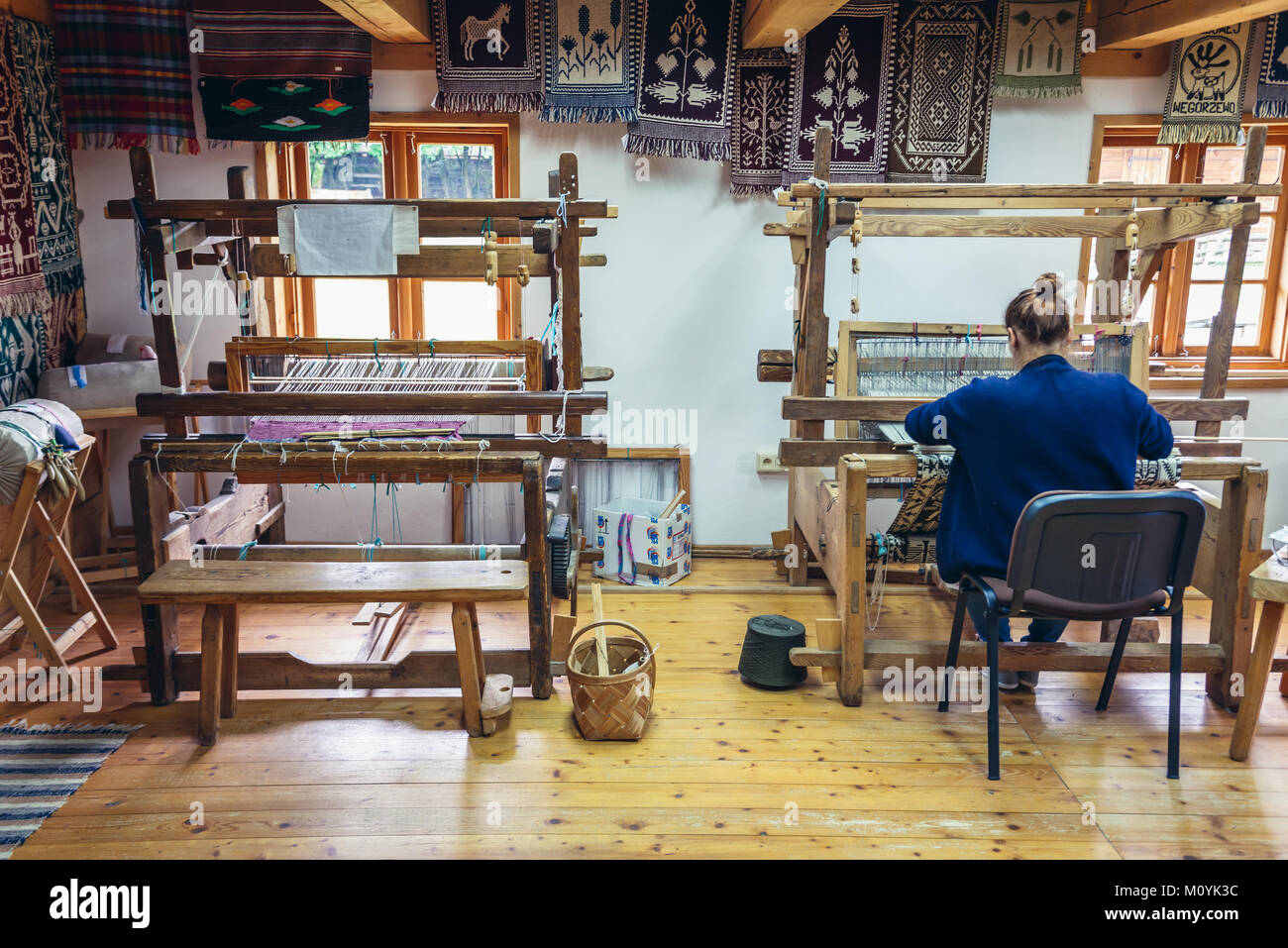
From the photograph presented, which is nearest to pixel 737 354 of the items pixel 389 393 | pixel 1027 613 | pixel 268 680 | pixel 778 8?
pixel 778 8

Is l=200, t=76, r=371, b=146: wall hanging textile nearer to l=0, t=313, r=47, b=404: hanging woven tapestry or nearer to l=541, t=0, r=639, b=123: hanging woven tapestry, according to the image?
l=541, t=0, r=639, b=123: hanging woven tapestry

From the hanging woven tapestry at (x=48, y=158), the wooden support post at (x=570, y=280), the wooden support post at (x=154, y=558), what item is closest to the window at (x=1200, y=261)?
the wooden support post at (x=570, y=280)

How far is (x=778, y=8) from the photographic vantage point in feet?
12.1

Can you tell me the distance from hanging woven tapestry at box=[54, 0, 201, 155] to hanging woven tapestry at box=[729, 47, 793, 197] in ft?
8.66

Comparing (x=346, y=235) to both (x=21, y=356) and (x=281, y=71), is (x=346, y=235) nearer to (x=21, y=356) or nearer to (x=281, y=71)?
(x=281, y=71)

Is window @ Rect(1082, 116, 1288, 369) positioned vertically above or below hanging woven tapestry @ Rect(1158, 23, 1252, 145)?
below

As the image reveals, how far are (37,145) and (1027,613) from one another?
4.53 meters

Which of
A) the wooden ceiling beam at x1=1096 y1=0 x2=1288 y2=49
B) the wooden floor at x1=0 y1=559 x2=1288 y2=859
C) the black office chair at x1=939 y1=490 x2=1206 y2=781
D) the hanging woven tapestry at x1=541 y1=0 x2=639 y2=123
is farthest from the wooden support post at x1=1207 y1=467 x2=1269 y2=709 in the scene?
the hanging woven tapestry at x1=541 y1=0 x2=639 y2=123

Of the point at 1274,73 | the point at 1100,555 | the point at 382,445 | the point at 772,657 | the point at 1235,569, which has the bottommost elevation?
the point at 772,657

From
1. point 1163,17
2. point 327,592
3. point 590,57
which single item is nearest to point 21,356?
point 327,592

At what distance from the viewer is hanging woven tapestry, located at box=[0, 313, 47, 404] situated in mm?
3990

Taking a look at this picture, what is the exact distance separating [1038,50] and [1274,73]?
1.14 m

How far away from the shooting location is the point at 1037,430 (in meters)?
2.70
